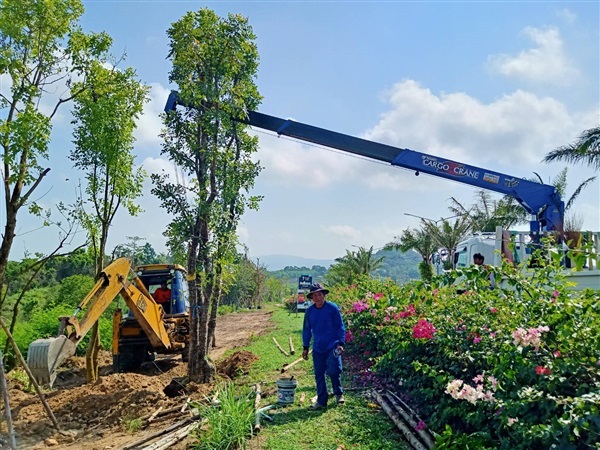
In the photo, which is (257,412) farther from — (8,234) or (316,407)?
(8,234)

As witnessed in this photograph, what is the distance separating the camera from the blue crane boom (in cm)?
1319

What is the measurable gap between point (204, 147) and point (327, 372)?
5280 mm

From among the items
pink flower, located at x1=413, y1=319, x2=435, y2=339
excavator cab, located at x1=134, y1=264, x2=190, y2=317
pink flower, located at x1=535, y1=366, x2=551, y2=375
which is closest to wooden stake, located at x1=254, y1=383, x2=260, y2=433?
pink flower, located at x1=413, y1=319, x2=435, y2=339

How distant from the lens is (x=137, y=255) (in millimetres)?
15438

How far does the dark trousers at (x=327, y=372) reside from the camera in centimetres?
723

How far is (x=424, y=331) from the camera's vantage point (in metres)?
6.38

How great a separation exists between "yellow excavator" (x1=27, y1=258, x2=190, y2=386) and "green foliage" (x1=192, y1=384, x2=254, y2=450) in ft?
7.26

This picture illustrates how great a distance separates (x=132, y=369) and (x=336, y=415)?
7470 mm

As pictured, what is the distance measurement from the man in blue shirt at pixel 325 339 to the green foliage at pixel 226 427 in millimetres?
1481

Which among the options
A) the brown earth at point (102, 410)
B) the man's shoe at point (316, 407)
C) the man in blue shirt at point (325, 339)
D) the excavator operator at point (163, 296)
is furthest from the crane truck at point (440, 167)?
the man's shoe at point (316, 407)

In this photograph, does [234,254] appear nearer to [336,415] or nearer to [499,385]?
[336,415]

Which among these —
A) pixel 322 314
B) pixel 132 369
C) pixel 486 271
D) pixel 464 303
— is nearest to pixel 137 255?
pixel 132 369

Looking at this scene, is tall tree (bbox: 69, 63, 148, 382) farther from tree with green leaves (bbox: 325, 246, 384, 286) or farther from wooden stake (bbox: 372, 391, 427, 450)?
tree with green leaves (bbox: 325, 246, 384, 286)

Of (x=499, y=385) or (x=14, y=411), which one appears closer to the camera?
(x=499, y=385)
